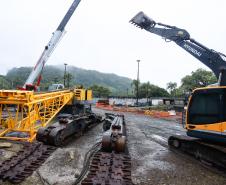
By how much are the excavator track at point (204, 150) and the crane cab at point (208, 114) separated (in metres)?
0.49

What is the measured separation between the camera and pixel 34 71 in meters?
18.6

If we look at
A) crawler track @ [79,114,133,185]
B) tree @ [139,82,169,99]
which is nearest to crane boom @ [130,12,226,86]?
crawler track @ [79,114,133,185]

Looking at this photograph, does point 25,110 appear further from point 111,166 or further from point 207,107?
point 207,107

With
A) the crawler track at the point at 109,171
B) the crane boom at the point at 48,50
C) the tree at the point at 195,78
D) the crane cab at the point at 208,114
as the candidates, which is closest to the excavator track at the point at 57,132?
the crawler track at the point at 109,171

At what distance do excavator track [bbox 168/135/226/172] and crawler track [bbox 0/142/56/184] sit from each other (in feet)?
16.2

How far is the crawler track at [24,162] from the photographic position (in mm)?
5987

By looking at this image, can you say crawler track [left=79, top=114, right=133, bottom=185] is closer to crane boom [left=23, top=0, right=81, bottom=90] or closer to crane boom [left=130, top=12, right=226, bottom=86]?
crane boom [left=130, top=12, right=226, bottom=86]

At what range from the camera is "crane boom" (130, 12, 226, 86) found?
10633mm

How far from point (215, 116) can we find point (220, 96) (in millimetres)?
649

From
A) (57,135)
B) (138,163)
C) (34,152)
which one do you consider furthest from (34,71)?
(138,163)

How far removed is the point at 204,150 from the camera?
8.45m

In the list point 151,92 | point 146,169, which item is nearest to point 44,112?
point 146,169

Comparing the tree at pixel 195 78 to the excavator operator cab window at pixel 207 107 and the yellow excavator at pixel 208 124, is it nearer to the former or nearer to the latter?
the yellow excavator at pixel 208 124

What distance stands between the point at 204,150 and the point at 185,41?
5.69 m
